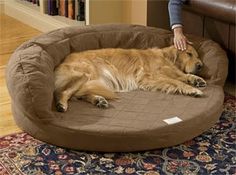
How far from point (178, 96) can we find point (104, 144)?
698 mm

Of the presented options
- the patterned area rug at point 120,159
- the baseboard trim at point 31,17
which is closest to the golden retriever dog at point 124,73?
the patterned area rug at point 120,159

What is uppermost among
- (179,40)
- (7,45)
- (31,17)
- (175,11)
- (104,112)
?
(175,11)

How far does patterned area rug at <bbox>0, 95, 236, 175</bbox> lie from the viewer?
2.19m

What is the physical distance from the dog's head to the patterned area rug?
0.67m

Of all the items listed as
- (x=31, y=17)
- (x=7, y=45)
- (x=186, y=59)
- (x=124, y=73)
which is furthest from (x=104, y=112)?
(x=31, y=17)

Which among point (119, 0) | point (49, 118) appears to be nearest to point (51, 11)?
point (119, 0)

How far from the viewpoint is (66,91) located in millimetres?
2648

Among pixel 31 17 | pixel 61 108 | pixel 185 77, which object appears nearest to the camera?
pixel 61 108

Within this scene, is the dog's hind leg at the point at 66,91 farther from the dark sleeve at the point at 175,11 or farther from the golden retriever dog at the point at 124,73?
the dark sleeve at the point at 175,11

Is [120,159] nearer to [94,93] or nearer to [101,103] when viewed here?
[101,103]

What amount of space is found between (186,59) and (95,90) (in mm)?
713

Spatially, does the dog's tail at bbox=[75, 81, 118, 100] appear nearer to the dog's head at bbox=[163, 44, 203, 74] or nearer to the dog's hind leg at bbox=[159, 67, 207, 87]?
the dog's hind leg at bbox=[159, 67, 207, 87]

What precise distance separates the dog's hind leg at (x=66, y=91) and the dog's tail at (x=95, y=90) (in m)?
0.03

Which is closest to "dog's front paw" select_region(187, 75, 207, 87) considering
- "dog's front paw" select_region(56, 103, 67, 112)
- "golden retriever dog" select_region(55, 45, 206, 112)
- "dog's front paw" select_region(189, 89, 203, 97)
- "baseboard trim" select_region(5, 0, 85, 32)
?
"golden retriever dog" select_region(55, 45, 206, 112)
